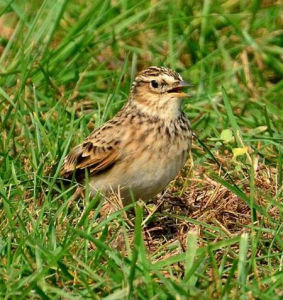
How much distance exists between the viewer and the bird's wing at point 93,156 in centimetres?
691

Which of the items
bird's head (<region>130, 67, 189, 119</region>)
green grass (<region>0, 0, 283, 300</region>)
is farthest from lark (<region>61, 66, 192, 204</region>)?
green grass (<region>0, 0, 283, 300</region>)

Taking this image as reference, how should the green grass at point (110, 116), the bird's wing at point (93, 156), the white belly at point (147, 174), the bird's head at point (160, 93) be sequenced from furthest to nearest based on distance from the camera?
the bird's head at point (160, 93), the bird's wing at point (93, 156), the white belly at point (147, 174), the green grass at point (110, 116)

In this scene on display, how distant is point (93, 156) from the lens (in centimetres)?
704

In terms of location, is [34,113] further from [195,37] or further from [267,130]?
[195,37]

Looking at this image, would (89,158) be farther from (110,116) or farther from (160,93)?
(110,116)

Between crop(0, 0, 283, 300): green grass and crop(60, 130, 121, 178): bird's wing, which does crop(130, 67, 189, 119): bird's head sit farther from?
crop(0, 0, 283, 300): green grass

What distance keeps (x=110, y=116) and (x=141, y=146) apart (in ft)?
4.28

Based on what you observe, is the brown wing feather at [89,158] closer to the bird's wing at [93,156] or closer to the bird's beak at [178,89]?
the bird's wing at [93,156]

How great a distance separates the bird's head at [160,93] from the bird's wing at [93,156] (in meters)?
0.33

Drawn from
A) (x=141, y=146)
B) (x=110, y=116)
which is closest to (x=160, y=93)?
(x=141, y=146)

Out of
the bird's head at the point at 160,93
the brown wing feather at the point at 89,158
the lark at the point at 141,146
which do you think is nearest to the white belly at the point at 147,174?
the lark at the point at 141,146

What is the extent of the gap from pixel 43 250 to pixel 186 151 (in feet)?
5.41

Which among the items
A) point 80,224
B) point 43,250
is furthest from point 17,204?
point 43,250

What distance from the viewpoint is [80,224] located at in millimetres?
5941
